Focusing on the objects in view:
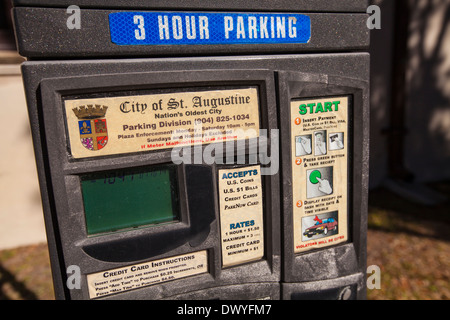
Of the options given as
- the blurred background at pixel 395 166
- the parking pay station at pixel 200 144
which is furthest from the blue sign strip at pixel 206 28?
the blurred background at pixel 395 166

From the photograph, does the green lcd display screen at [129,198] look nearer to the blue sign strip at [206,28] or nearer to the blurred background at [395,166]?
the blue sign strip at [206,28]

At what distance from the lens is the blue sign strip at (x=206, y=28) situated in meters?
1.16

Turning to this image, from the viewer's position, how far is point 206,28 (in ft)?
4.07

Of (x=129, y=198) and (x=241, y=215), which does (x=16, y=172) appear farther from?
(x=241, y=215)

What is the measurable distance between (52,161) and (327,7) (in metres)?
1.02

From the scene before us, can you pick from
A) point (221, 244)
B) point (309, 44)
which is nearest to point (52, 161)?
point (221, 244)

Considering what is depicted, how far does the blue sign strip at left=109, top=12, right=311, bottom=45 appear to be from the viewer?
1164mm

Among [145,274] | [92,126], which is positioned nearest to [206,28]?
[92,126]

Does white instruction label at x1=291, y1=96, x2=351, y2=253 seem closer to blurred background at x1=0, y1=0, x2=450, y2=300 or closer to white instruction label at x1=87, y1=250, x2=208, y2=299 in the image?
white instruction label at x1=87, y1=250, x2=208, y2=299

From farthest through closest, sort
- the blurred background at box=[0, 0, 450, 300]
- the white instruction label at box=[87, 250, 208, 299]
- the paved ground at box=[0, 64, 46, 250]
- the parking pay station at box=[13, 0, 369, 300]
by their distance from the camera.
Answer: the paved ground at box=[0, 64, 46, 250], the blurred background at box=[0, 0, 450, 300], the white instruction label at box=[87, 250, 208, 299], the parking pay station at box=[13, 0, 369, 300]

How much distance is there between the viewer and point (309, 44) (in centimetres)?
134

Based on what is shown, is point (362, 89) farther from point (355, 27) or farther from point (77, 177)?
point (77, 177)

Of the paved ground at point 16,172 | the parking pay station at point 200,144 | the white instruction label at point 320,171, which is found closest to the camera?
the parking pay station at point 200,144

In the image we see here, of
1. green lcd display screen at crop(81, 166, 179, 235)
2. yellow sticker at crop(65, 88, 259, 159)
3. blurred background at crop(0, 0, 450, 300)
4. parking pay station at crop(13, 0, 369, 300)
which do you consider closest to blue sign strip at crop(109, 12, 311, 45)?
parking pay station at crop(13, 0, 369, 300)
